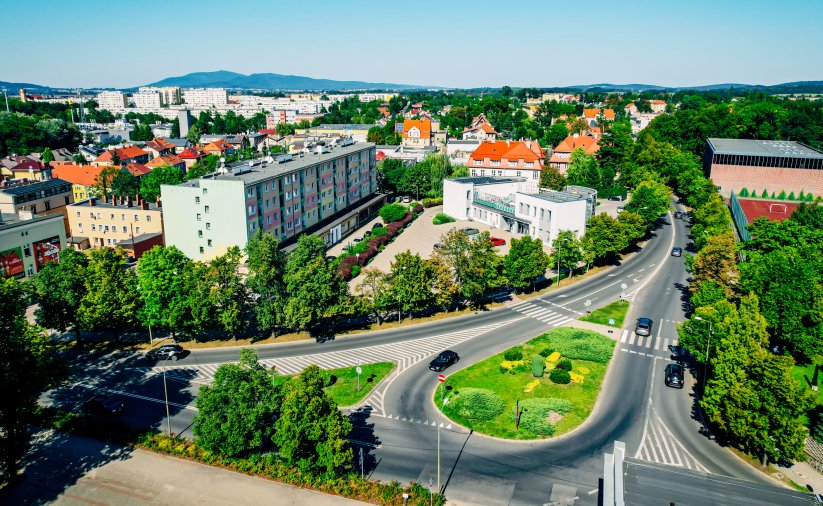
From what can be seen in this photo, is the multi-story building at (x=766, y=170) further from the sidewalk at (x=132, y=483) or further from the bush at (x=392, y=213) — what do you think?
the sidewalk at (x=132, y=483)

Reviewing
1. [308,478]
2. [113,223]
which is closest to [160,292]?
[308,478]

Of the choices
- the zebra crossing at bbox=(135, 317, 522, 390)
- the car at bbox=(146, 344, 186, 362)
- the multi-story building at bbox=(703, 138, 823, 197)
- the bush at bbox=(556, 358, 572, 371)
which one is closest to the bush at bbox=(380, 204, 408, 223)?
the zebra crossing at bbox=(135, 317, 522, 390)

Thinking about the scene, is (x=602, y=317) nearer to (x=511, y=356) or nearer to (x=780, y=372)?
(x=511, y=356)

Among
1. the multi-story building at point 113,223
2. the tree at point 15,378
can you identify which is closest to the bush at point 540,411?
the tree at point 15,378

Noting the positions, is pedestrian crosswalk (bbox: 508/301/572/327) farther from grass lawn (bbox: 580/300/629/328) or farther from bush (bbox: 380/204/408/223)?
bush (bbox: 380/204/408/223)

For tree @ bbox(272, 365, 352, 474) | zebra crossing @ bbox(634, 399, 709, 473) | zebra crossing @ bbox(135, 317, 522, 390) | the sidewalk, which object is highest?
tree @ bbox(272, 365, 352, 474)
